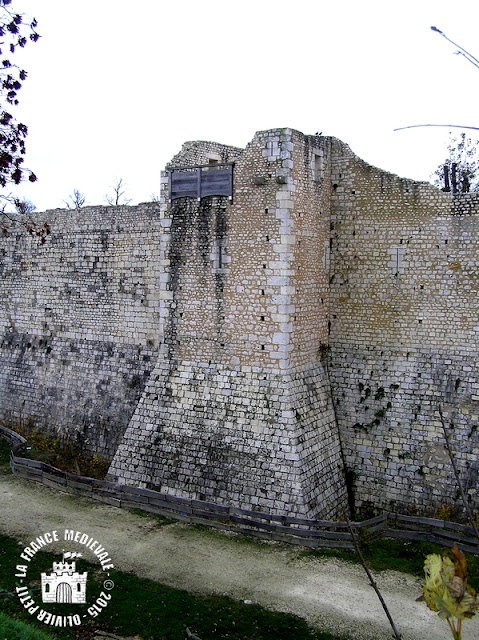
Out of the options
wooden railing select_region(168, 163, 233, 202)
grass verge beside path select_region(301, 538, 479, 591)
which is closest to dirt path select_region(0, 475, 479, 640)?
grass verge beside path select_region(301, 538, 479, 591)

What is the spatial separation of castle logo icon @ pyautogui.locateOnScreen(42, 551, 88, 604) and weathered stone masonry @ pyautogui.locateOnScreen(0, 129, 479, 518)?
3.19 metres

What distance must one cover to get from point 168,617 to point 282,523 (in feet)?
10.3

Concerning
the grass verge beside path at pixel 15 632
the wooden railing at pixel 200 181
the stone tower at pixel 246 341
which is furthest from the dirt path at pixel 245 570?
the wooden railing at pixel 200 181

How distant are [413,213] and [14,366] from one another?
12955 mm

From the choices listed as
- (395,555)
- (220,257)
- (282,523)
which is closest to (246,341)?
(220,257)

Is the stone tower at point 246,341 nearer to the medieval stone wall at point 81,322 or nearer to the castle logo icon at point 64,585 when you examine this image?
the medieval stone wall at point 81,322

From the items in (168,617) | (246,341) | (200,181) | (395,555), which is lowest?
(168,617)

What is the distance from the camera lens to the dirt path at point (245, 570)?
9.30 metres

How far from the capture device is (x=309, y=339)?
13.6 metres

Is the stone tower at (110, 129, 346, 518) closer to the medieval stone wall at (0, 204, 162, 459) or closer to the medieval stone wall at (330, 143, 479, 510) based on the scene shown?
the medieval stone wall at (330, 143, 479, 510)

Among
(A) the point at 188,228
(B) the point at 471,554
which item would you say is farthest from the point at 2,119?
(B) the point at 471,554

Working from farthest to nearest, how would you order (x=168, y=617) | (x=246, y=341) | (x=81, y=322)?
1. (x=81, y=322)
2. (x=246, y=341)
3. (x=168, y=617)

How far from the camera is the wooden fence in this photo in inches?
454

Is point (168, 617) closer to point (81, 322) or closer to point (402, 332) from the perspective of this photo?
point (402, 332)
